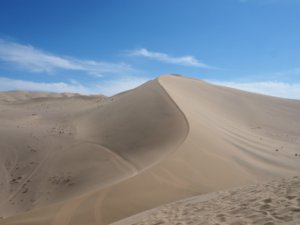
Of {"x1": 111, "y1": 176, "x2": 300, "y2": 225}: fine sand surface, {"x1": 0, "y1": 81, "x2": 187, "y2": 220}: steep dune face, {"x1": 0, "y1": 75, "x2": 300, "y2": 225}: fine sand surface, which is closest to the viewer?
{"x1": 111, "y1": 176, "x2": 300, "y2": 225}: fine sand surface

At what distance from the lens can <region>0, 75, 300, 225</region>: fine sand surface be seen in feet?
30.8

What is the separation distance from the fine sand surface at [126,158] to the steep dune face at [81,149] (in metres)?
0.04

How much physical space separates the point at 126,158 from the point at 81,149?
2036 millimetres

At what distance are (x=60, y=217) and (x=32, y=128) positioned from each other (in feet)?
28.4

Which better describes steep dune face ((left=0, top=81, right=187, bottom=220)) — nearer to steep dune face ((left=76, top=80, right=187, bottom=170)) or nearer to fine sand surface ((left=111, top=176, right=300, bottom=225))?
steep dune face ((left=76, top=80, right=187, bottom=170))

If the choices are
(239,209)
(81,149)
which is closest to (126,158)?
(81,149)

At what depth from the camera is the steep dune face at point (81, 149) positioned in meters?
11.1

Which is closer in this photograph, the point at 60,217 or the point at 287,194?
the point at 287,194

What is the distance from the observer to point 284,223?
4.94 metres

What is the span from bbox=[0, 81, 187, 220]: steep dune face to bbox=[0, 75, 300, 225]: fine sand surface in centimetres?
4

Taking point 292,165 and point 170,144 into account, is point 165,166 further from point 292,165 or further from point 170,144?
point 292,165

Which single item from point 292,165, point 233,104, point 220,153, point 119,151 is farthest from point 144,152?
point 233,104

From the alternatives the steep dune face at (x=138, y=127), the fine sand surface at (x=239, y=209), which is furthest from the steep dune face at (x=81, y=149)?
the fine sand surface at (x=239, y=209)

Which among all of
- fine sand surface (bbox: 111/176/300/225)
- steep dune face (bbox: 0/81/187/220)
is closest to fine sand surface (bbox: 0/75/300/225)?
steep dune face (bbox: 0/81/187/220)
